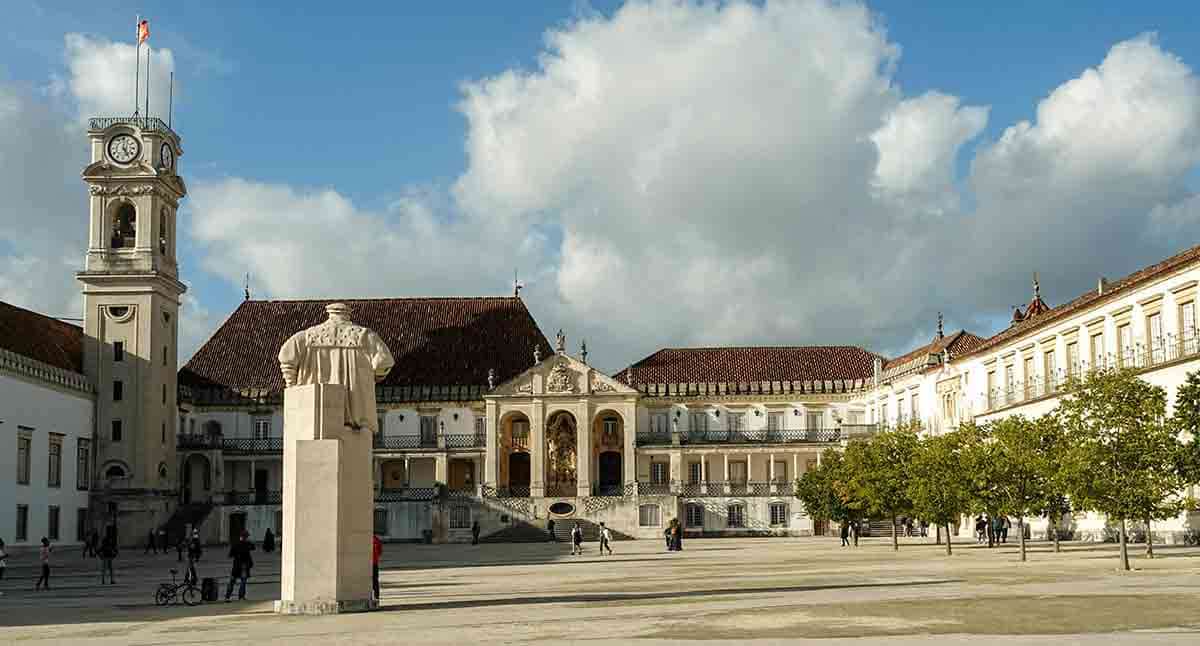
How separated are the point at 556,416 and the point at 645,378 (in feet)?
20.6

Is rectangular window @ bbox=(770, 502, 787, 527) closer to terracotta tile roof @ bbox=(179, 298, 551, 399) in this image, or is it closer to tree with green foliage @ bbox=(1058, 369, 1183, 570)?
terracotta tile roof @ bbox=(179, 298, 551, 399)

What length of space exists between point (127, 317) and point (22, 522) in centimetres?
1255

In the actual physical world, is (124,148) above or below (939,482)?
above

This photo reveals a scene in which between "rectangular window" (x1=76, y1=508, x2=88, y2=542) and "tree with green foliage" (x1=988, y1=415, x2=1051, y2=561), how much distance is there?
43270mm

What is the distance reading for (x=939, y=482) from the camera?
151 feet

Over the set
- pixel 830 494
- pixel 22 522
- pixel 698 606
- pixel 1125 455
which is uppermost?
pixel 1125 455

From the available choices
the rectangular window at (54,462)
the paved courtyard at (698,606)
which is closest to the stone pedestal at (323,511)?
the paved courtyard at (698,606)

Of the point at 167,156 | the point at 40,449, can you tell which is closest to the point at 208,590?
the point at 40,449

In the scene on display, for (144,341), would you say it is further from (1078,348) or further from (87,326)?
(1078,348)

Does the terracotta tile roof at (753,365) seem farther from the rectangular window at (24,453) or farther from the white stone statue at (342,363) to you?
the white stone statue at (342,363)

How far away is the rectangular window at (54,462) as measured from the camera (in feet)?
204

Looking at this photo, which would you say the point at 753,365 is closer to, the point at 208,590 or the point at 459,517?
the point at 459,517

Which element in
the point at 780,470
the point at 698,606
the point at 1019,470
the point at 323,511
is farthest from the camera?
the point at 780,470

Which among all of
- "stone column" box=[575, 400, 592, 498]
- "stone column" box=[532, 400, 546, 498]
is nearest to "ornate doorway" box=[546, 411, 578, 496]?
"stone column" box=[575, 400, 592, 498]
